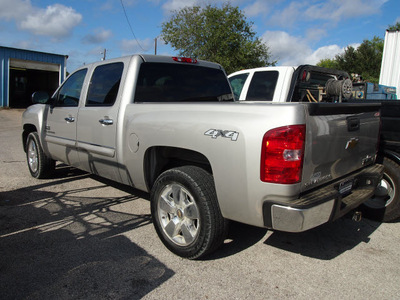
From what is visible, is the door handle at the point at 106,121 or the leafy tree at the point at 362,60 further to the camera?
the leafy tree at the point at 362,60

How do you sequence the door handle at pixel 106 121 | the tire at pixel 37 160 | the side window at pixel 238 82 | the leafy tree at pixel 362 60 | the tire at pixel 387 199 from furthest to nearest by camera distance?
the leafy tree at pixel 362 60 → the side window at pixel 238 82 → the tire at pixel 37 160 → the tire at pixel 387 199 → the door handle at pixel 106 121

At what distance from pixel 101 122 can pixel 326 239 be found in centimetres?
286

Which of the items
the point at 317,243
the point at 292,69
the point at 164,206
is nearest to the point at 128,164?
the point at 164,206

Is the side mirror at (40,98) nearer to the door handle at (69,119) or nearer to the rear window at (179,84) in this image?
the door handle at (69,119)

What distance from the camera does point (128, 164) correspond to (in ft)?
11.9

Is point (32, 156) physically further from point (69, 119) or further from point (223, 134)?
point (223, 134)

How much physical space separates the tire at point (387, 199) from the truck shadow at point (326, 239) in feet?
0.47

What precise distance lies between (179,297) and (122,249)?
37.5 inches

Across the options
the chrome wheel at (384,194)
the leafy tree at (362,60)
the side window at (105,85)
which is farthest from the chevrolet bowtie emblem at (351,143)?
the leafy tree at (362,60)

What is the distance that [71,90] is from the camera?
4906mm

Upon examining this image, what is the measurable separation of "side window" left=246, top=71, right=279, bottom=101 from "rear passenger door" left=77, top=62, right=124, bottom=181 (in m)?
3.01

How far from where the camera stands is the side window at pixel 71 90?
470 cm

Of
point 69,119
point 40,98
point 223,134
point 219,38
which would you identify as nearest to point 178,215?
point 223,134

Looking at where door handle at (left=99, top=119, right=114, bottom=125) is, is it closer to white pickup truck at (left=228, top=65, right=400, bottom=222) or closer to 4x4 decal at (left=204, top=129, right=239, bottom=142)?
4x4 decal at (left=204, top=129, right=239, bottom=142)
